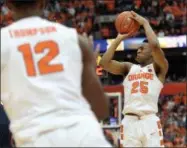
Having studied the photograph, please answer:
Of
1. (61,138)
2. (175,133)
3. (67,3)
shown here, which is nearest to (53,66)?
(61,138)

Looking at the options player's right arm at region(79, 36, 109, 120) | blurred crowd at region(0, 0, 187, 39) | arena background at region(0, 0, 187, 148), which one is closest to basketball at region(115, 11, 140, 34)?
player's right arm at region(79, 36, 109, 120)

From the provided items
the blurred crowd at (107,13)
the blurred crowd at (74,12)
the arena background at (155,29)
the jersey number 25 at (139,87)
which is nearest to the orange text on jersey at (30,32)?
the jersey number 25 at (139,87)

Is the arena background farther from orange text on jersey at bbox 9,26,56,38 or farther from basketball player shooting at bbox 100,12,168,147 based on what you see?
orange text on jersey at bbox 9,26,56,38

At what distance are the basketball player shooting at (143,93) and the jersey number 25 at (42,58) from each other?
409 cm

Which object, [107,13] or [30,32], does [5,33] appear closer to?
[30,32]

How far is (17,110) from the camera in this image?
2768 millimetres

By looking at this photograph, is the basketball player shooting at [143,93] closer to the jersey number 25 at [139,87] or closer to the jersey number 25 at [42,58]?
the jersey number 25 at [139,87]

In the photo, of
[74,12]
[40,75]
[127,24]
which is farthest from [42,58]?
[74,12]

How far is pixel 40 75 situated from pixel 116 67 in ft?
15.2

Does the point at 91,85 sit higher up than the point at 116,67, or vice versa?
the point at 91,85

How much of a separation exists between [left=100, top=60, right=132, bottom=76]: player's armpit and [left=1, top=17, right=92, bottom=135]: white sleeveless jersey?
14.7ft

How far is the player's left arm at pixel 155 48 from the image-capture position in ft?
22.3

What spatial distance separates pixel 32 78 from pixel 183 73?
22172mm

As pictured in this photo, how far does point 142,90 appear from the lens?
713cm
